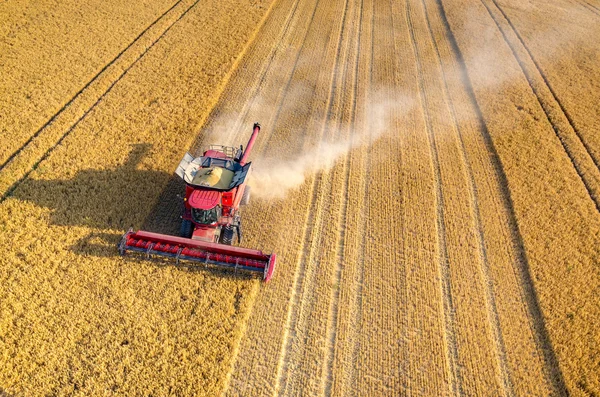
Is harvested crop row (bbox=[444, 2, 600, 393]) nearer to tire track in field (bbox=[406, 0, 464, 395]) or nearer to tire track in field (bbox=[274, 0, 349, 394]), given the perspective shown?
tire track in field (bbox=[406, 0, 464, 395])

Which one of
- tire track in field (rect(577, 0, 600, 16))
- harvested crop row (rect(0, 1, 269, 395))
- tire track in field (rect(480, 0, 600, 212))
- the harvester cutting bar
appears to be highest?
tire track in field (rect(577, 0, 600, 16))

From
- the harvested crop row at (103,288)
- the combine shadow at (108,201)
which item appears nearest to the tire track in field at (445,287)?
the harvested crop row at (103,288)

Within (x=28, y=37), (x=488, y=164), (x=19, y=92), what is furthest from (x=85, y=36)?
(x=488, y=164)

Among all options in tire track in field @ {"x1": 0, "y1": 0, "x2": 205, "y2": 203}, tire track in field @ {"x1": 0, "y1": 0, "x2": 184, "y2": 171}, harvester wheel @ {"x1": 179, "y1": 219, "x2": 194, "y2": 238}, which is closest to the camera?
harvester wheel @ {"x1": 179, "y1": 219, "x2": 194, "y2": 238}

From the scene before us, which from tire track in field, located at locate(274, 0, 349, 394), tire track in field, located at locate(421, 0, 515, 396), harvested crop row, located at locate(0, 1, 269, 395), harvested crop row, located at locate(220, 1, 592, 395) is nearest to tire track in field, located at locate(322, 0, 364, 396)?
harvested crop row, located at locate(220, 1, 592, 395)

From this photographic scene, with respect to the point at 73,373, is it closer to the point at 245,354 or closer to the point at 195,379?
the point at 195,379

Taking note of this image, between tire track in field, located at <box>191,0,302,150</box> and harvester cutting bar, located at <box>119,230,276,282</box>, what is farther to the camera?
tire track in field, located at <box>191,0,302,150</box>
